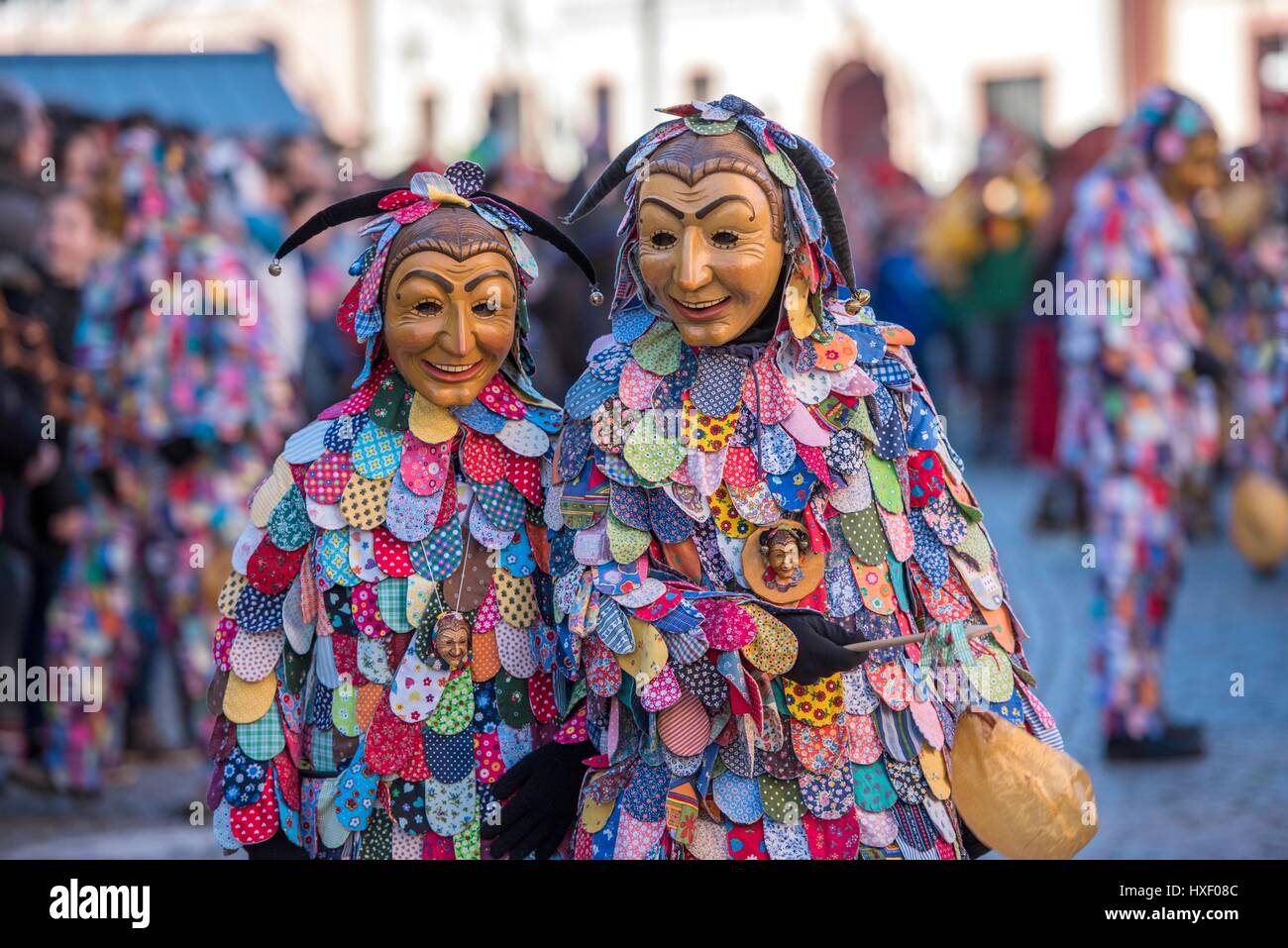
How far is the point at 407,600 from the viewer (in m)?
3.36

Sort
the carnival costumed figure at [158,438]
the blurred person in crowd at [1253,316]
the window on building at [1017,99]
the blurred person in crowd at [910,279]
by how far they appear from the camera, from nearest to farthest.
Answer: the carnival costumed figure at [158,438]
the blurred person in crowd at [1253,316]
the blurred person in crowd at [910,279]
the window on building at [1017,99]

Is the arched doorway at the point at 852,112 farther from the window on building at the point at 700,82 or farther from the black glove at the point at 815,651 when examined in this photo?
the black glove at the point at 815,651

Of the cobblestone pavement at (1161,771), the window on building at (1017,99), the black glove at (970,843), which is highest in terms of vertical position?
the window on building at (1017,99)

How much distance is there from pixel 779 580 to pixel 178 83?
14.6m

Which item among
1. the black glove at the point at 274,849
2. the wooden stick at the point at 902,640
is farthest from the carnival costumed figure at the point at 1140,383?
the black glove at the point at 274,849

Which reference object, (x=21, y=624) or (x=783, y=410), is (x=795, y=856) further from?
(x=21, y=624)

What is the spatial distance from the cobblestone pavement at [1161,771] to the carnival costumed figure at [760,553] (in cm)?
262

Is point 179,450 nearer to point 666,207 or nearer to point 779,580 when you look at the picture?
point 666,207

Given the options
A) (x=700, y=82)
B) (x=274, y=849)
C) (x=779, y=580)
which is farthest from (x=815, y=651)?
(x=700, y=82)

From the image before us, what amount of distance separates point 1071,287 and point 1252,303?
366cm

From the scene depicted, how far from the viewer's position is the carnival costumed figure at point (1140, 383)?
21.0 feet

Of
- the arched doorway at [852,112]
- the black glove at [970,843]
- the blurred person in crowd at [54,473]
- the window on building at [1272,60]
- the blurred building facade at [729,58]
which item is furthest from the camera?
the arched doorway at [852,112]

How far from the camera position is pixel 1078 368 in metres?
6.59

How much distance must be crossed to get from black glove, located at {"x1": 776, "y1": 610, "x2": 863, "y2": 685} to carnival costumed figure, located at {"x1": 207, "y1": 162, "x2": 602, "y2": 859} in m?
0.47
